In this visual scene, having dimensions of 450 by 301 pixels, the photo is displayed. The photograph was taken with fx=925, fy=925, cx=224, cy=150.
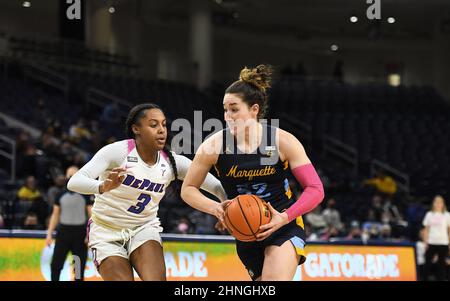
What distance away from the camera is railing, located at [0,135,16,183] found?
18.0 m

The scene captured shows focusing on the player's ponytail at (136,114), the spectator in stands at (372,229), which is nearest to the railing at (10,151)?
the spectator in stands at (372,229)

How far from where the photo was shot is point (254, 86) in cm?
608

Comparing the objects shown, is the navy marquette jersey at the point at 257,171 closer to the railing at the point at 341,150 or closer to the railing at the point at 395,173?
the railing at the point at 395,173

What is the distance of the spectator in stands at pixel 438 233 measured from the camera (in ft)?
47.8

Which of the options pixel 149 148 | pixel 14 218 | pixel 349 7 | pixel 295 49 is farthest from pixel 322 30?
pixel 149 148

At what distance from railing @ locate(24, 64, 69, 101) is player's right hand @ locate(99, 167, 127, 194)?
19385mm

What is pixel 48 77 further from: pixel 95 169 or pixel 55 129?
pixel 95 169

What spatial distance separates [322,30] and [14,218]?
2678 centimetres

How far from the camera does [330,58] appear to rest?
146ft

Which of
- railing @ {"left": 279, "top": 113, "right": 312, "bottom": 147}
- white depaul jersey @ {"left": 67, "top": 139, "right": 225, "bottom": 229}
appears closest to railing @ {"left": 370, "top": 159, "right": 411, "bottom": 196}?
railing @ {"left": 279, "top": 113, "right": 312, "bottom": 147}

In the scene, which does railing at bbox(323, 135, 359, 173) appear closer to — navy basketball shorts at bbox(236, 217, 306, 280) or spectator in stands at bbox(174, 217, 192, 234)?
spectator in stands at bbox(174, 217, 192, 234)

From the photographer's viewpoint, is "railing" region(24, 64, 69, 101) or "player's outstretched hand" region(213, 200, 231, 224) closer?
"player's outstretched hand" region(213, 200, 231, 224)

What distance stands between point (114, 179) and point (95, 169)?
37 cm

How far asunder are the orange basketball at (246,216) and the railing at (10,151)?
12.9 meters
